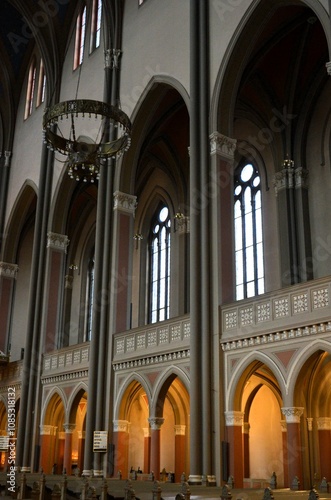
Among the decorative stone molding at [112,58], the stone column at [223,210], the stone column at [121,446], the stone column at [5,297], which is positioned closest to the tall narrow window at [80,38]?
the decorative stone molding at [112,58]

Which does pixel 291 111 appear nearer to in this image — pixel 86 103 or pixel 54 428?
pixel 86 103

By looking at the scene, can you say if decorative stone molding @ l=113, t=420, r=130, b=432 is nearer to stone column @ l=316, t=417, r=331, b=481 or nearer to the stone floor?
the stone floor

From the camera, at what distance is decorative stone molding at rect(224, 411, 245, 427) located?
1471 centimetres

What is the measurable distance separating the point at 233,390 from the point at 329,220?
7.11 m

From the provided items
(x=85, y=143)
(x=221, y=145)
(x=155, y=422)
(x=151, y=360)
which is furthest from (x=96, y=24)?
(x=155, y=422)

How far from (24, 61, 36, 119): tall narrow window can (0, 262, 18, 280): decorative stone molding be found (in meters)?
6.95

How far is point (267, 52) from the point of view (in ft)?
62.6

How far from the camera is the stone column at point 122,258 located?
A: 19672mm

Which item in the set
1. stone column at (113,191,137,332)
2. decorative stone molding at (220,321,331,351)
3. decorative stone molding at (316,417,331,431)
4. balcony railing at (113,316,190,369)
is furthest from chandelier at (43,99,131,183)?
decorative stone molding at (316,417,331,431)

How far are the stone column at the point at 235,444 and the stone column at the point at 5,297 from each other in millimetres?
15570

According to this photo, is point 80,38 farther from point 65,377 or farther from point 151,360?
point 151,360

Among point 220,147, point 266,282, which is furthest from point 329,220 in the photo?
point 220,147

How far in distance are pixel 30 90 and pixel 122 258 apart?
42.8 ft

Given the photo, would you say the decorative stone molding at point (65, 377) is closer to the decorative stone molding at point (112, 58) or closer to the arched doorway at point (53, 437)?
the arched doorway at point (53, 437)
